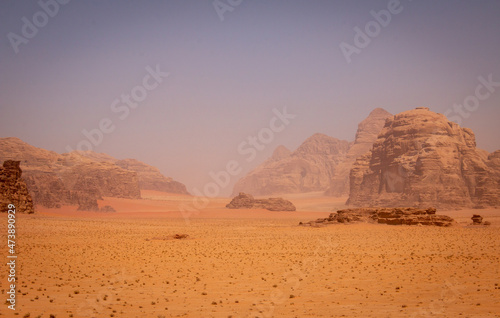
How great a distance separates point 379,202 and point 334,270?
55057 millimetres

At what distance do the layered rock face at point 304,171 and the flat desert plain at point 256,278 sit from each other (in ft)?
447

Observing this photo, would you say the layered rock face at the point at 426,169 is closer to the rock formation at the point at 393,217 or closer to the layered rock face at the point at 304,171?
the rock formation at the point at 393,217

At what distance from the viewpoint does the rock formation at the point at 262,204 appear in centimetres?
6788

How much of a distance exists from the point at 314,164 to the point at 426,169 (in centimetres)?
11369

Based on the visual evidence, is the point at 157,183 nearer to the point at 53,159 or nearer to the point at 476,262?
the point at 53,159

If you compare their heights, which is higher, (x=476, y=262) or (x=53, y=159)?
(x=53, y=159)

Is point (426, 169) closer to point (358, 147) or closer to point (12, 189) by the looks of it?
point (12, 189)

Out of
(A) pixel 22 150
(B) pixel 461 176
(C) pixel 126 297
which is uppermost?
(A) pixel 22 150

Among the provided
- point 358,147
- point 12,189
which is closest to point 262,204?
point 12,189

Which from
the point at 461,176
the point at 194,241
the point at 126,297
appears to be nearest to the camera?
the point at 126,297

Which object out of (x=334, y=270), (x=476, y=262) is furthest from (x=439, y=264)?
(x=334, y=270)

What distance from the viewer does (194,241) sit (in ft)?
81.9

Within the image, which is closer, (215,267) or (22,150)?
(215,267)

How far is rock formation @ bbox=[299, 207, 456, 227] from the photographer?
3319 centimetres
